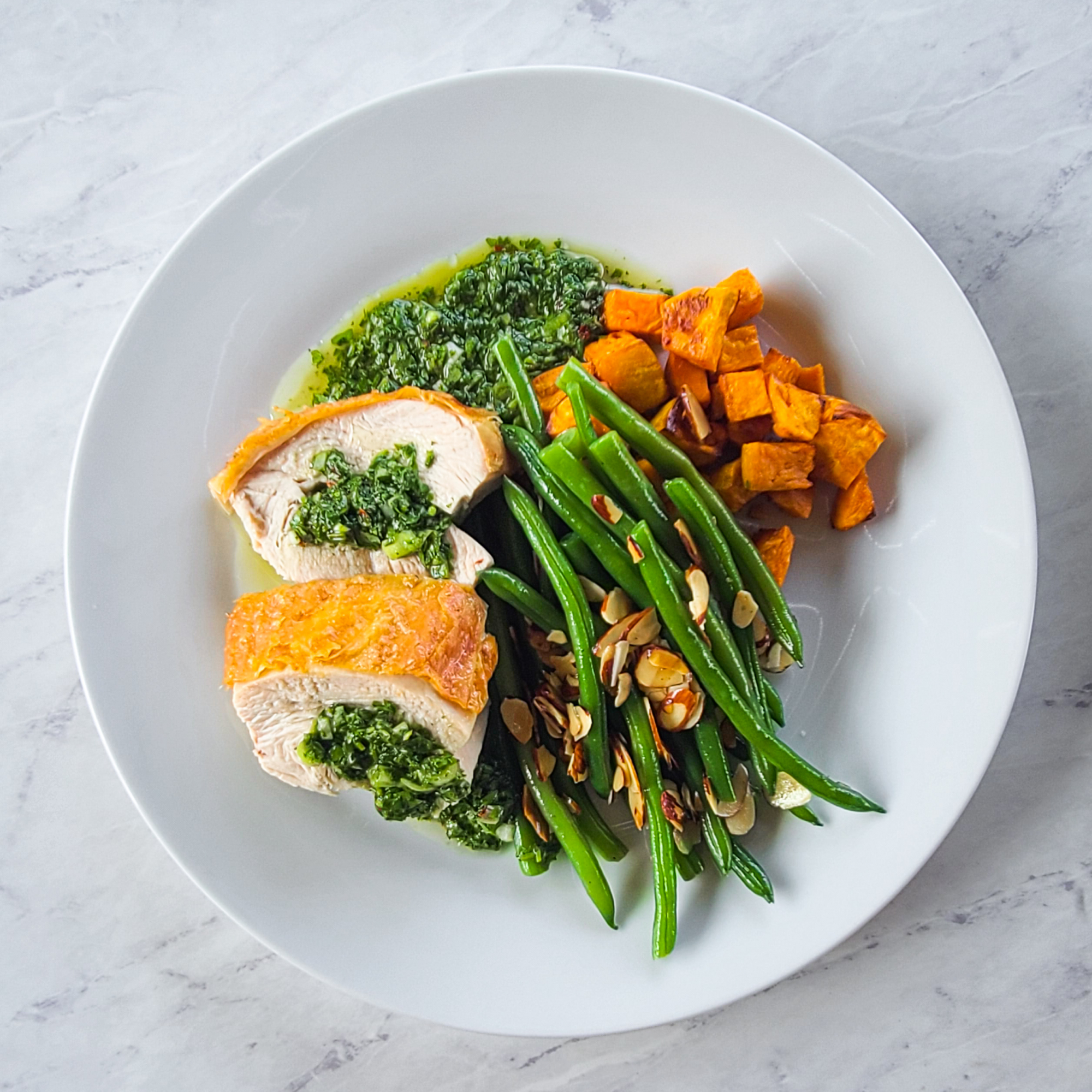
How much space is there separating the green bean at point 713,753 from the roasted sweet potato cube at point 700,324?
1.01 m

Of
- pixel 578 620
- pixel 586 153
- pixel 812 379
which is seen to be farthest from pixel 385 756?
pixel 586 153

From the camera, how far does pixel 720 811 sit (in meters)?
2.60

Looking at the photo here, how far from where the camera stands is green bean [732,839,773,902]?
8.53 ft

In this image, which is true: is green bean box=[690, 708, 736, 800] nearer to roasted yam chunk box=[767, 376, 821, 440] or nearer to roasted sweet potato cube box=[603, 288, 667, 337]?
roasted yam chunk box=[767, 376, 821, 440]

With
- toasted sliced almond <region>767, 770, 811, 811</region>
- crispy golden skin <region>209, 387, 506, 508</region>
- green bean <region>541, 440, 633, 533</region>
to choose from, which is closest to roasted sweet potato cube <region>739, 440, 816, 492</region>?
green bean <region>541, 440, 633, 533</region>

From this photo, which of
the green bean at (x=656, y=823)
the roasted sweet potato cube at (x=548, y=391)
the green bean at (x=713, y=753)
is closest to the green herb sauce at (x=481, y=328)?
the roasted sweet potato cube at (x=548, y=391)

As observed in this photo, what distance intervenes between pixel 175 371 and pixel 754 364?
174 cm

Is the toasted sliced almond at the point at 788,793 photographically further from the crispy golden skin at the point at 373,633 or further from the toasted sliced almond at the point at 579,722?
the crispy golden skin at the point at 373,633

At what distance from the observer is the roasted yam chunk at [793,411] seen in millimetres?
2500

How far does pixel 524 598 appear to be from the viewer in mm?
2559

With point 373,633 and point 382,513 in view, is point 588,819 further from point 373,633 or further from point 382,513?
point 382,513

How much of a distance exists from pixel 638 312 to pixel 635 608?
0.88 metres

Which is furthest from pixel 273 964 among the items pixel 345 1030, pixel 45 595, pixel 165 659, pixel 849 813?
pixel 849 813

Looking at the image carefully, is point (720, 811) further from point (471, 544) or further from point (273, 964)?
point (273, 964)
